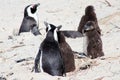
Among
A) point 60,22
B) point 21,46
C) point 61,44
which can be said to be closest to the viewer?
point 61,44

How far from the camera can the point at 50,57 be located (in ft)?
21.2

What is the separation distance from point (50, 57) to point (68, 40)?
2181 mm

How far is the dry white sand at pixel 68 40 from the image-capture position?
6.13 m

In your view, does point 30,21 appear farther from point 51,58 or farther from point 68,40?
point 51,58

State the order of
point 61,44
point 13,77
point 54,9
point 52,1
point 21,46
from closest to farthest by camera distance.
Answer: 1. point 13,77
2. point 61,44
3. point 21,46
4. point 54,9
5. point 52,1

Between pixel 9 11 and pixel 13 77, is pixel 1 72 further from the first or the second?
pixel 9 11

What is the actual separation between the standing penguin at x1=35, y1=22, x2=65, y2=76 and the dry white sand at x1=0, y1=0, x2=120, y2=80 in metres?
0.20

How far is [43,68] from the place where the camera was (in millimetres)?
6484

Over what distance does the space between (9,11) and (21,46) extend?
3.33 meters

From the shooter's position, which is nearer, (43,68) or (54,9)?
(43,68)

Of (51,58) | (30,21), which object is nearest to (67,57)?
(51,58)

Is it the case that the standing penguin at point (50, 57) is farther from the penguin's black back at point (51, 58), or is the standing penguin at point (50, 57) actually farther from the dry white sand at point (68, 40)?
the dry white sand at point (68, 40)

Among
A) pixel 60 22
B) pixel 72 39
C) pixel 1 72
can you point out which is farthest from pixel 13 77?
pixel 60 22

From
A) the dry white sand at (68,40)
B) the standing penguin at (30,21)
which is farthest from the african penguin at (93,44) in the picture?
the standing penguin at (30,21)
